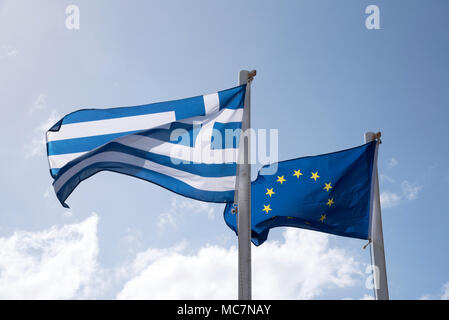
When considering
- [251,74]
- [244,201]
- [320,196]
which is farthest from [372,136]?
[244,201]

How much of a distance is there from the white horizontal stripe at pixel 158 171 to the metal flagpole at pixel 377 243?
4.08 metres

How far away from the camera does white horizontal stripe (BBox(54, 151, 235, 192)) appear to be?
36.2 ft

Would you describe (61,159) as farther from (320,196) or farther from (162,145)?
(320,196)

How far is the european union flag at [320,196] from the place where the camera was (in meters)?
13.1

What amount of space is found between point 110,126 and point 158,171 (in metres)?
1.69

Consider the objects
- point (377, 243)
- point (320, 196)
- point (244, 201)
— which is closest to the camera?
point (244, 201)

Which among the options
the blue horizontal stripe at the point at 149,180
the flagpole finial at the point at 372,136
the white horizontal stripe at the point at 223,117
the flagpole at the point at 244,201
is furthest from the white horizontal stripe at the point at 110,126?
the flagpole finial at the point at 372,136

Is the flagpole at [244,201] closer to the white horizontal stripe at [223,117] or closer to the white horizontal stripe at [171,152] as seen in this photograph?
the white horizontal stripe at [223,117]

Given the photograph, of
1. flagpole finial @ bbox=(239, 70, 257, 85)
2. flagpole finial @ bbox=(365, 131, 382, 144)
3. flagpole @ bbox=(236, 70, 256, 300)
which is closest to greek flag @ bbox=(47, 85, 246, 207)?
flagpole @ bbox=(236, 70, 256, 300)

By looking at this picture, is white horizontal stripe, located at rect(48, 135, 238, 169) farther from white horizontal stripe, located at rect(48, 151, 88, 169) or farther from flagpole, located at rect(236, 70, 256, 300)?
flagpole, located at rect(236, 70, 256, 300)

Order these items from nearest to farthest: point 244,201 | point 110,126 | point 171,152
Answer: point 244,201 → point 171,152 → point 110,126

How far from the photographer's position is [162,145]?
38.4ft

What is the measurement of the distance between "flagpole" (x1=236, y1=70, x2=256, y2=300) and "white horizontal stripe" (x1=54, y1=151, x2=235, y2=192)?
0.25 meters
